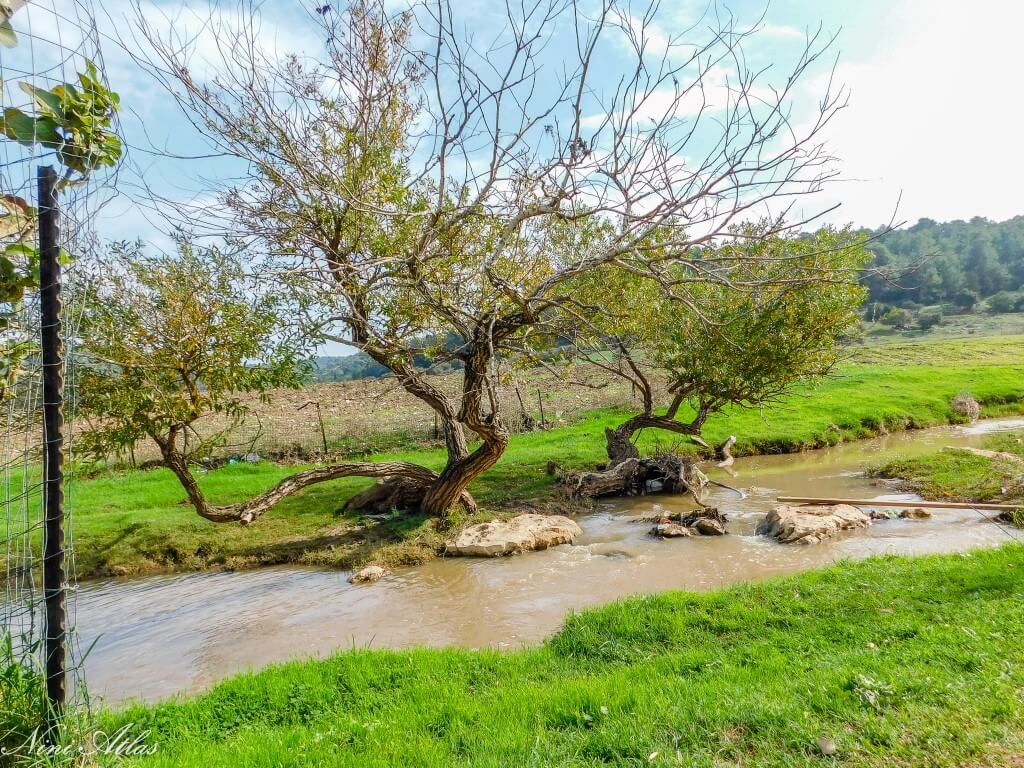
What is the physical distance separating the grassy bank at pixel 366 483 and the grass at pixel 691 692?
175 inches

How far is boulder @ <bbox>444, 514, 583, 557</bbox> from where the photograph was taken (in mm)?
11539

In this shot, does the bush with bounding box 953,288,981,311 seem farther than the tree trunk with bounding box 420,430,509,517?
Yes

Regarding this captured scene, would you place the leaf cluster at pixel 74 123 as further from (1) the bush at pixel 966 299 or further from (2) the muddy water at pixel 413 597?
(1) the bush at pixel 966 299

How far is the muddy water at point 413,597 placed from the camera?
26.0 ft

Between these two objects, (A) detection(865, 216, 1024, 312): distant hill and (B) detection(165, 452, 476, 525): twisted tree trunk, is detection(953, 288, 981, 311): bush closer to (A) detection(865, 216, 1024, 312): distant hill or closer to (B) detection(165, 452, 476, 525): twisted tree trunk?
(A) detection(865, 216, 1024, 312): distant hill

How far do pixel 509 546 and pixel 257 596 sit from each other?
4.52m

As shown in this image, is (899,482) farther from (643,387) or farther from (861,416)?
(861,416)

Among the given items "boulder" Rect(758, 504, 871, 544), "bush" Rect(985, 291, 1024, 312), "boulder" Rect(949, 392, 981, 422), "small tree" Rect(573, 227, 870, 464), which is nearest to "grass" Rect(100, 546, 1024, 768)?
"boulder" Rect(758, 504, 871, 544)

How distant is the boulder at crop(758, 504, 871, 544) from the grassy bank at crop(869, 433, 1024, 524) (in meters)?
2.58

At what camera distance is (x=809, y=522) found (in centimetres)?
1115

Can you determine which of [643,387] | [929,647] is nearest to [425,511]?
[643,387]

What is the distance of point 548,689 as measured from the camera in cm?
527

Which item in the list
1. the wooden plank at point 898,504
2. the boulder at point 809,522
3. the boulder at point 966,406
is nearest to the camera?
the boulder at point 809,522

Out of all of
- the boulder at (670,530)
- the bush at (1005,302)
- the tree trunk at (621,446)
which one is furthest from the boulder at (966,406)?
the bush at (1005,302)
